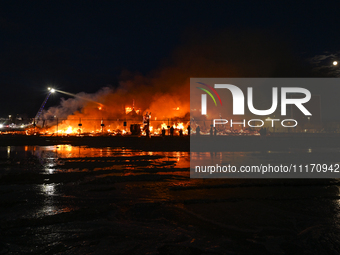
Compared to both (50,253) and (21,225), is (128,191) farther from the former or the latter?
(50,253)

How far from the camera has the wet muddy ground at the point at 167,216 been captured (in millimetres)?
3283

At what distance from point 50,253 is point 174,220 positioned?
1.97m

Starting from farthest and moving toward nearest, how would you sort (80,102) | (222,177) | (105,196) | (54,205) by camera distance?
1. (80,102)
2. (222,177)
3. (105,196)
4. (54,205)

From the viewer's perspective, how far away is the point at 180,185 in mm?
6676

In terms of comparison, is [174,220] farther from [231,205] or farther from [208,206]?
[231,205]

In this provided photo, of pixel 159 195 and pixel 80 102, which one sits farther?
pixel 80 102

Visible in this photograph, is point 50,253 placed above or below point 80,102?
below

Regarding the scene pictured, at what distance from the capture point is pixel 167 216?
4355 millimetres

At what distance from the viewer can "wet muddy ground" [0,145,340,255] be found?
3283mm

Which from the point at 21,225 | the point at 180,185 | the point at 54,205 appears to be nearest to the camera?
the point at 21,225

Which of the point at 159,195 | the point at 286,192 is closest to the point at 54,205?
the point at 159,195

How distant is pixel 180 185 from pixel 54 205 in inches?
127

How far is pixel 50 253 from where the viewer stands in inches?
120

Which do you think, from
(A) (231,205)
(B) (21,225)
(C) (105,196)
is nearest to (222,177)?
(A) (231,205)
